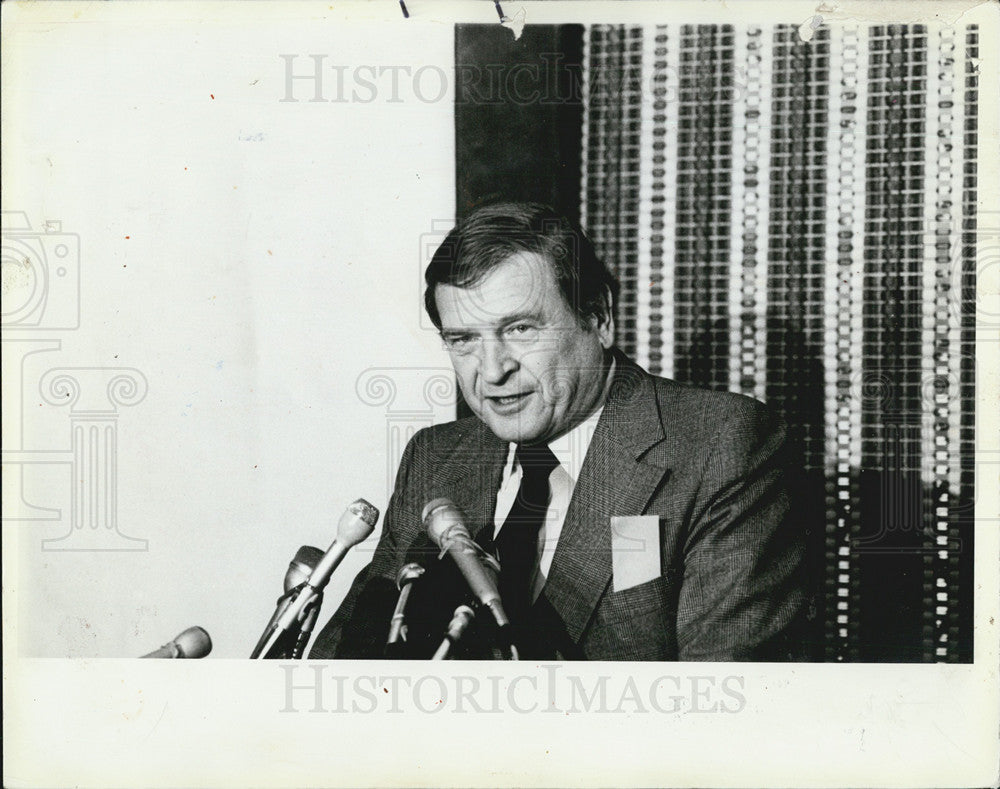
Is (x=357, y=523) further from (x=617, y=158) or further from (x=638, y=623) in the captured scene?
(x=617, y=158)

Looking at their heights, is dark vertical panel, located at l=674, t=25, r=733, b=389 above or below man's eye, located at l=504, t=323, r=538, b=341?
above

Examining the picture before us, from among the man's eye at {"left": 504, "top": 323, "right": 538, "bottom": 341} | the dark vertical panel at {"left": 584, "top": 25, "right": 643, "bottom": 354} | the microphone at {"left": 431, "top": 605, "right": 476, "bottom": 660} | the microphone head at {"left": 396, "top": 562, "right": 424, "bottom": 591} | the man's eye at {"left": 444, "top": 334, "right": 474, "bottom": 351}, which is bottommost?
the microphone at {"left": 431, "top": 605, "right": 476, "bottom": 660}

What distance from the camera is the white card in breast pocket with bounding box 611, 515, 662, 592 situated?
1089 millimetres

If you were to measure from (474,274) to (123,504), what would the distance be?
0.53 meters

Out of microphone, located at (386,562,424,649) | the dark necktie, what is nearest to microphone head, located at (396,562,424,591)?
microphone, located at (386,562,424,649)

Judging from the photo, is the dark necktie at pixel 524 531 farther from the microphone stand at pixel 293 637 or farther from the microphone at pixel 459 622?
the microphone stand at pixel 293 637

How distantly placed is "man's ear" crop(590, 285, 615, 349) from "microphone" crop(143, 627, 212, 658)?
2.02ft

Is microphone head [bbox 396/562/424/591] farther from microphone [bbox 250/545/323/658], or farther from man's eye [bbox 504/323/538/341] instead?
man's eye [bbox 504/323/538/341]

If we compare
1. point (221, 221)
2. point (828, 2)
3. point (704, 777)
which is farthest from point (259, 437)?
point (828, 2)

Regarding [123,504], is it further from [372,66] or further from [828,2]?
[828,2]

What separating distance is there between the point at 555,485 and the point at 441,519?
0.15 metres

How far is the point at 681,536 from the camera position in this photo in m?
1.09

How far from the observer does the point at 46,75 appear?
3.74 feet

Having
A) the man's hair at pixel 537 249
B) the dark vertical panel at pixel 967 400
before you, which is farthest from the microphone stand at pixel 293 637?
the dark vertical panel at pixel 967 400
